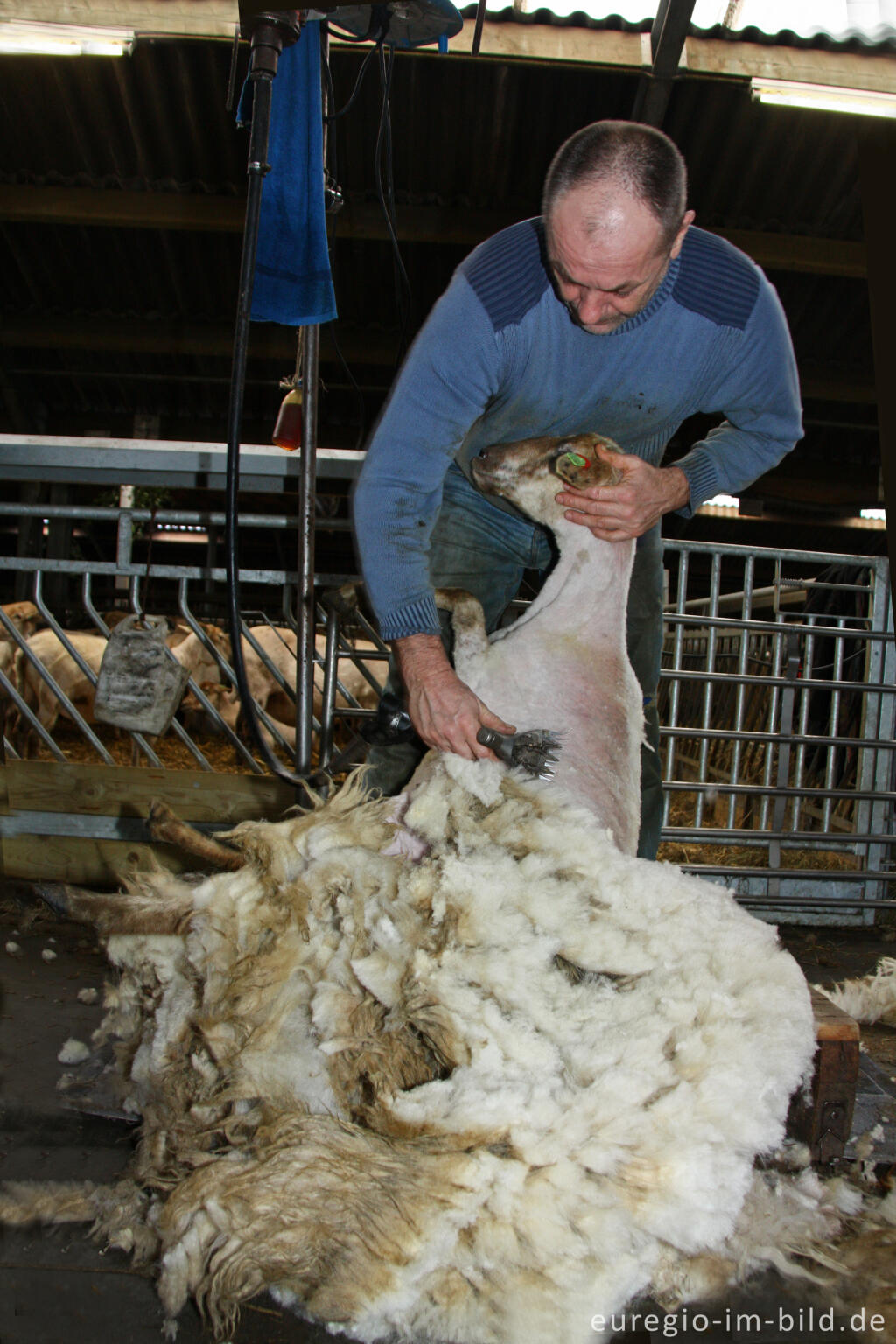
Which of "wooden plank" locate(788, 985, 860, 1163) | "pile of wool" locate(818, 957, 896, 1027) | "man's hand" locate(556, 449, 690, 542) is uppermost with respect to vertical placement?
"man's hand" locate(556, 449, 690, 542)

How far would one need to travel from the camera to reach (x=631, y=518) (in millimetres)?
1604

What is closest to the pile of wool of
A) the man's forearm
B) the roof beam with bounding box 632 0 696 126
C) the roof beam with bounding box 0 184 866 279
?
the man's forearm

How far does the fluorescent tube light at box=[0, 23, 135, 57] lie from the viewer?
2.98ft

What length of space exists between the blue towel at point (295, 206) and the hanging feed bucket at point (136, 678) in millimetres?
1324

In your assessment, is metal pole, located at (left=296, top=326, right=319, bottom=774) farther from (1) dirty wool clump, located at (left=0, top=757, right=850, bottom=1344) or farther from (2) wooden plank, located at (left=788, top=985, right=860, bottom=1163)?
(2) wooden plank, located at (left=788, top=985, right=860, bottom=1163)

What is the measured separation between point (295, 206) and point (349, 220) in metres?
3.81

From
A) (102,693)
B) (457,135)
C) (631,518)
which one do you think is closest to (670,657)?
(457,135)

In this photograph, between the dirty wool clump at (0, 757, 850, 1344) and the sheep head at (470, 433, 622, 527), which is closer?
the dirty wool clump at (0, 757, 850, 1344)

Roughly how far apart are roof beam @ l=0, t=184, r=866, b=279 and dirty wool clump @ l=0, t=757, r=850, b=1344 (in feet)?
16.0

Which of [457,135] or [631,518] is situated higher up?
[457,135]

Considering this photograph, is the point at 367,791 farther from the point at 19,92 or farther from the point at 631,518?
the point at 19,92

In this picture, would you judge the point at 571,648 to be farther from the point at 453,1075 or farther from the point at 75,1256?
the point at 75,1256

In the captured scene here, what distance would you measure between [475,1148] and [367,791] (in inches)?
22.6

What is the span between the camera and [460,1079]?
109cm
